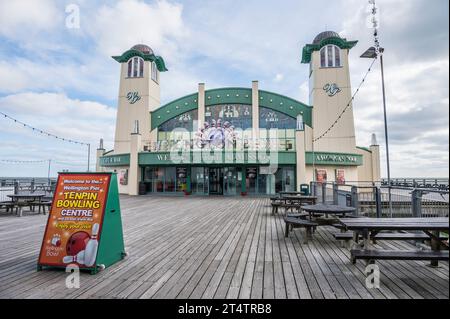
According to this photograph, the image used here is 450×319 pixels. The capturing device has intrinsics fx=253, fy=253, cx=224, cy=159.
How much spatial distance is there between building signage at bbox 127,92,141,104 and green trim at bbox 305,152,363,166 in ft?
55.6

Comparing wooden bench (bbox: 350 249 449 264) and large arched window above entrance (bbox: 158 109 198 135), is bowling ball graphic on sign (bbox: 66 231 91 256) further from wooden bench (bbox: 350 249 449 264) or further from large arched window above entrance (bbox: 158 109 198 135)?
large arched window above entrance (bbox: 158 109 198 135)

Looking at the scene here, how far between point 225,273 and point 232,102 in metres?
21.2

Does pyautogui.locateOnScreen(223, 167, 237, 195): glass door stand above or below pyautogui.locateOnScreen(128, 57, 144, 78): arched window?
below

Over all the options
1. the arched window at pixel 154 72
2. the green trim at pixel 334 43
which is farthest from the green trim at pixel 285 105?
the arched window at pixel 154 72

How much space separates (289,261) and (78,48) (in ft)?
32.1

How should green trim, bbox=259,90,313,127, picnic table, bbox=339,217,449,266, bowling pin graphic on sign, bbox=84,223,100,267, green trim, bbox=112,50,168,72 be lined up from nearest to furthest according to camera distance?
picnic table, bbox=339,217,449,266, bowling pin graphic on sign, bbox=84,223,100,267, green trim, bbox=259,90,313,127, green trim, bbox=112,50,168,72

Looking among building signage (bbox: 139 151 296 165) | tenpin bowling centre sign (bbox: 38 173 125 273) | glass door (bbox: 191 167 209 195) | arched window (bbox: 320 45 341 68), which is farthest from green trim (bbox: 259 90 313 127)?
tenpin bowling centre sign (bbox: 38 173 125 273)

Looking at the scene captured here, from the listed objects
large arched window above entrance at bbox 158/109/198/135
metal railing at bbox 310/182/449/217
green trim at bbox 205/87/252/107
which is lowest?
metal railing at bbox 310/182/449/217

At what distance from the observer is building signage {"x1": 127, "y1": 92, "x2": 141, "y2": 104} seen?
2511cm

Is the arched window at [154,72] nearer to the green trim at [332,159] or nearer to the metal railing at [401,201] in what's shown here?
the green trim at [332,159]

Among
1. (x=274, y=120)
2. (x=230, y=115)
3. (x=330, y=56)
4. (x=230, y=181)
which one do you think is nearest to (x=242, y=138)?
(x=230, y=115)

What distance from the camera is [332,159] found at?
2036cm
